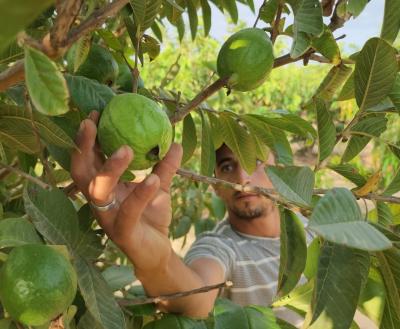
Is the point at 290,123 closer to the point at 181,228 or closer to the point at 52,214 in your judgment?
the point at 52,214

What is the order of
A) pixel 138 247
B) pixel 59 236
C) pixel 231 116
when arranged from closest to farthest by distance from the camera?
pixel 59 236
pixel 138 247
pixel 231 116

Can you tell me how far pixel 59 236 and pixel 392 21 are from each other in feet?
2.02

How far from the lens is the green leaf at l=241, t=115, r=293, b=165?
1037 mm

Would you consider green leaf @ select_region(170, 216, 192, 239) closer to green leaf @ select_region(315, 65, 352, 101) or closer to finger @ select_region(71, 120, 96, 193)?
green leaf @ select_region(315, 65, 352, 101)

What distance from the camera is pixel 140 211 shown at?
854 millimetres

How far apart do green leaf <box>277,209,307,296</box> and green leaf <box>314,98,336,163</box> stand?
131 millimetres

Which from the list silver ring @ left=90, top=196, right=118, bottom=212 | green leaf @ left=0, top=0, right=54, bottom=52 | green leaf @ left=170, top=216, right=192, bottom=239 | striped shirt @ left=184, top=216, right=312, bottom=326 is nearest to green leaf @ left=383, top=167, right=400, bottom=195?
silver ring @ left=90, top=196, right=118, bottom=212

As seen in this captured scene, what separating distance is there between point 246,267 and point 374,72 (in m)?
1.19

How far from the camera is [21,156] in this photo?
1.04 m

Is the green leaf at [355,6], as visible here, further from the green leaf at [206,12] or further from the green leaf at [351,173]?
the green leaf at [206,12]

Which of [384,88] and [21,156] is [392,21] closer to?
[384,88]

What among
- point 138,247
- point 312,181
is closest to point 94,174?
point 138,247

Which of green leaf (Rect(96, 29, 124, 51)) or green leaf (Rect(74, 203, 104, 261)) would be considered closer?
green leaf (Rect(74, 203, 104, 261))

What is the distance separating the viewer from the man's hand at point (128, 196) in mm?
751
